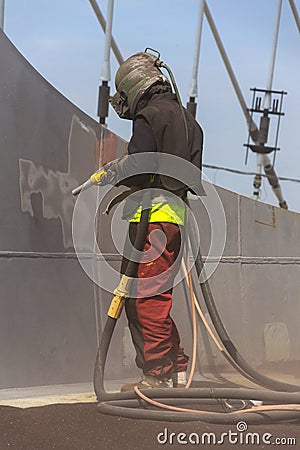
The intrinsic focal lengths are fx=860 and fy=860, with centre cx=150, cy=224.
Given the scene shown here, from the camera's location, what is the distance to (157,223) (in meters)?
3.94

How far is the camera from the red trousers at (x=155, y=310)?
12.8 feet

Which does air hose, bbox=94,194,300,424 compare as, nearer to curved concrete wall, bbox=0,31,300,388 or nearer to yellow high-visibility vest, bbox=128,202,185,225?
yellow high-visibility vest, bbox=128,202,185,225

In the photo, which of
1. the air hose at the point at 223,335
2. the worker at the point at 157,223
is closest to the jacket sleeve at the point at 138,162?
the worker at the point at 157,223

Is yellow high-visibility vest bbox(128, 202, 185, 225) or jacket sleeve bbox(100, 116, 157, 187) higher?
jacket sleeve bbox(100, 116, 157, 187)

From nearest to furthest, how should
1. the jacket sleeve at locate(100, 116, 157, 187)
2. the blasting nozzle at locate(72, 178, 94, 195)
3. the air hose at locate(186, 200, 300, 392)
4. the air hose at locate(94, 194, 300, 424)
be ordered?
the air hose at locate(94, 194, 300, 424), the jacket sleeve at locate(100, 116, 157, 187), the blasting nozzle at locate(72, 178, 94, 195), the air hose at locate(186, 200, 300, 392)

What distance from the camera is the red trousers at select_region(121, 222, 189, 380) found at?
3.90 meters

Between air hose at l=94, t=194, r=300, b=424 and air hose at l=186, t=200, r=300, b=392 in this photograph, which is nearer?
air hose at l=94, t=194, r=300, b=424

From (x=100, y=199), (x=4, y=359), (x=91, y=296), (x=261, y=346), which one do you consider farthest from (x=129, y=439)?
(x=261, y=346)

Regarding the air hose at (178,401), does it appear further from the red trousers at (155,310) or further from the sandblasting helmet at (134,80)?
the sandblasting helmet at (134,80)

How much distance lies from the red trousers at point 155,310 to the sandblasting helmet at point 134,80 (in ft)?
2.00

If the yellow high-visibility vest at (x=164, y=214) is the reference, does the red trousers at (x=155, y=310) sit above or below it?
below

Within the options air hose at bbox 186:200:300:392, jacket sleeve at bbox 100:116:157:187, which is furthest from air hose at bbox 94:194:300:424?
air hose at bbox 186:200:300:392

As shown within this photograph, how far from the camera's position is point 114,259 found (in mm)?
4754

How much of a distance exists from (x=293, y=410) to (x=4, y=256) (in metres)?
1.50
